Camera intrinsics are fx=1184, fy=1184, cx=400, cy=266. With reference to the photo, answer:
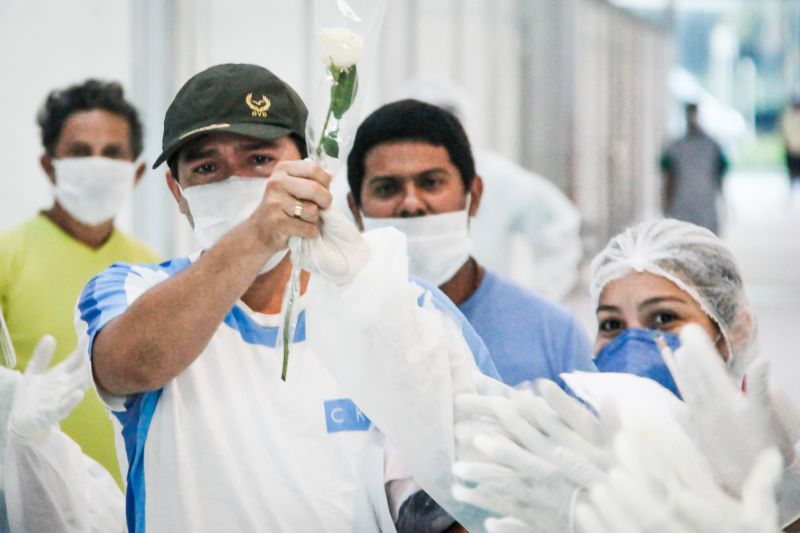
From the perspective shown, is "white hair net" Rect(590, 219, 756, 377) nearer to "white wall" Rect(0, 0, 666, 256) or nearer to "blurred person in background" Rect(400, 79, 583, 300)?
"white wall" Rect(0, 0, 666, 256)

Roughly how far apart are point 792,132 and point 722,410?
1394cm

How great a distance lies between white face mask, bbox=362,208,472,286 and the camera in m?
2.33

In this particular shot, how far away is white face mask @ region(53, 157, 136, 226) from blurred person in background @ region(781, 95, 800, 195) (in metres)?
12.3

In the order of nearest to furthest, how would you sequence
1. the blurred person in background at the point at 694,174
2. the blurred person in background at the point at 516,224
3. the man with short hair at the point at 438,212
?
the man with short hair at the point at 438,212 < the blurred person in background at the point at 516,224 < the blurred person in background at the point at 694,174

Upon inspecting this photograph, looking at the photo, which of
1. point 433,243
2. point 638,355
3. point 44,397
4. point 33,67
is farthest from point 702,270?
point 33,67

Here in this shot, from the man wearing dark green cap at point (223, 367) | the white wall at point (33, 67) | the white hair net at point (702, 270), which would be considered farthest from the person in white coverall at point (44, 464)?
the white wall at point (33, 67)

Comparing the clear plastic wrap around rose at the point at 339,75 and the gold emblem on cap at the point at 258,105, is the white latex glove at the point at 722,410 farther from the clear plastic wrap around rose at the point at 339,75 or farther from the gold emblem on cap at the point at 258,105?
the gold emblem on cap at the point at 258,105

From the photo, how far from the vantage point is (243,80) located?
1651 millimetres

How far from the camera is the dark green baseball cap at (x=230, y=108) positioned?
1.61 metres

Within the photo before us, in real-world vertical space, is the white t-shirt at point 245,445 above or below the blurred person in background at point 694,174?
above

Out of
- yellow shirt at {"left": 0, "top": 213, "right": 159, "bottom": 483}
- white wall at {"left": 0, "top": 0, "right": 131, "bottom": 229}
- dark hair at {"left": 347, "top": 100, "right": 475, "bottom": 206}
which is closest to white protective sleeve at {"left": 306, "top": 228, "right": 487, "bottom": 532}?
dark hair at {"left": 347, "top": 100, "right": 475, "bottom": 206}

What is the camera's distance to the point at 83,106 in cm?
293

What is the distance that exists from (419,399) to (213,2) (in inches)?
123

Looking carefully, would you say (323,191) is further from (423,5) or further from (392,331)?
(423,5)
